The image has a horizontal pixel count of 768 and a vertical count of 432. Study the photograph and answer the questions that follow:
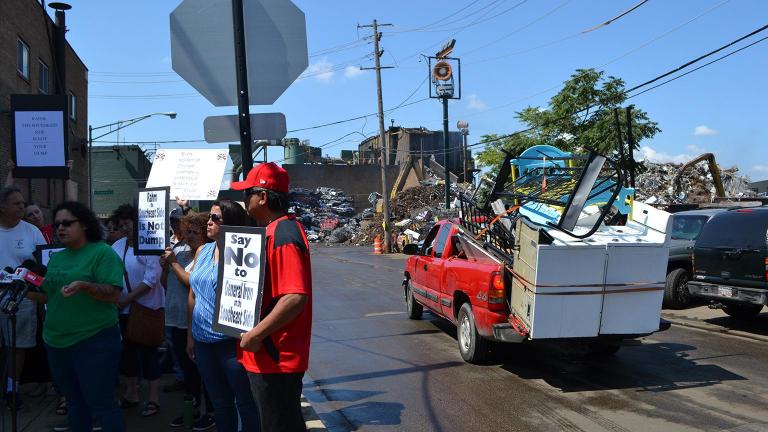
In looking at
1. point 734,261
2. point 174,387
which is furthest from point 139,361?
point 734,261

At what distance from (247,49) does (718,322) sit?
9.61m

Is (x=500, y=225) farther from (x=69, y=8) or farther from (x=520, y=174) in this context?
(x=69, y=8)

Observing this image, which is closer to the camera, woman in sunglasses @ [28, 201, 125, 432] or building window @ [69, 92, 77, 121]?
woman in sunglasses @ [28, 201, 125, 432]

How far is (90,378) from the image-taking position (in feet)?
13.8

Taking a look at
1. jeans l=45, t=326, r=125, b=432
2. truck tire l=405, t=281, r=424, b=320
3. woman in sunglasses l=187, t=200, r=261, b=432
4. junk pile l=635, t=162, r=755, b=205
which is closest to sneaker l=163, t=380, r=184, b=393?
jeans l=45, t=326, r=125, b=432

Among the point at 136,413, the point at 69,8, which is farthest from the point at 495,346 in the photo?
the point at 69,8

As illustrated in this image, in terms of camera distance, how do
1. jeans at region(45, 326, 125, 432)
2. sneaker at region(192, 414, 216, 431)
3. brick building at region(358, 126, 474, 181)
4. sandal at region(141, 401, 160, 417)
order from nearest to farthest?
1. jeans at region(45, 326, 125, 432)
2. sneaker at region(192, 414, 216, 431)
3. sandal at region(141, 401, 160, 417)
4. brick building at region(358, 126, 474, 181)

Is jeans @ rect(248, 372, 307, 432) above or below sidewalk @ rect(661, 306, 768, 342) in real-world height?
above

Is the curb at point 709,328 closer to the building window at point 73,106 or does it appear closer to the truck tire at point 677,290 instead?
the truck tire at point 677,290

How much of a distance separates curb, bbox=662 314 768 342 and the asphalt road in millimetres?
310

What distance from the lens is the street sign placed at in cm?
519

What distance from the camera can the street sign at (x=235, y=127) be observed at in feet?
17.0

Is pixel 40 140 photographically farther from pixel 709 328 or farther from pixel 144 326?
pixel 709 328

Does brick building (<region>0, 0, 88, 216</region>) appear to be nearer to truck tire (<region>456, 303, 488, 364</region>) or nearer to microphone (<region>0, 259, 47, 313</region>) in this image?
truck tire (<region>456, 303, 488, 364</region>)
